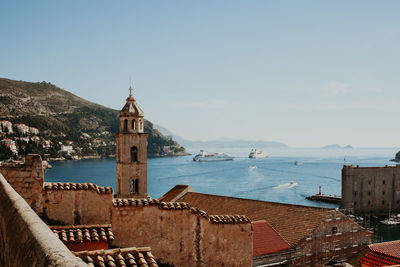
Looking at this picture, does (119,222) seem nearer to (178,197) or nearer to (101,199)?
(101,199)

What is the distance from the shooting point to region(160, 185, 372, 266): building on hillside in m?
18.1

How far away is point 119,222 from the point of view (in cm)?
772

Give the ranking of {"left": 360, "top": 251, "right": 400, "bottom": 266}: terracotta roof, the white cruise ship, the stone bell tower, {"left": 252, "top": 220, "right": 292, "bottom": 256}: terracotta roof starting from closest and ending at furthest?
{"left": 360, "top": 251, "right": 400, "bottom": 266}: terracotta roof, {"left": 252, "top": 220, "right": 292, "bottom": 256}: terracotta roof, the stone bell tower, the white cruise ship

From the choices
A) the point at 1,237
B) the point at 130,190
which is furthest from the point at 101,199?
the point at 130,190

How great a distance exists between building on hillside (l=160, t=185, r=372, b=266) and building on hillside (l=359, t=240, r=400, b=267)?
3.37 m

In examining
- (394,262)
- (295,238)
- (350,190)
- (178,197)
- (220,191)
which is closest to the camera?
(394,262)

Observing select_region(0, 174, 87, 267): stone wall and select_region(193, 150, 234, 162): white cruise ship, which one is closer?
select_region(0, 174, 87, 267): stone wall

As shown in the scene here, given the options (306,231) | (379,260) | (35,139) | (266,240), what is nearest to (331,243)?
(306,231)

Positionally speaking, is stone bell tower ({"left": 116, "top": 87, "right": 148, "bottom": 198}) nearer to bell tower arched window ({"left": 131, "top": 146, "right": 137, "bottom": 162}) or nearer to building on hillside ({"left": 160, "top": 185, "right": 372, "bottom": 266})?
bell tower arched window ({"left": 131, "top": 146, "right": 137, "bottom": 162})

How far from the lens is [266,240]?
57.1ft

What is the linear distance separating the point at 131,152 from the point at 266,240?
32.5ft

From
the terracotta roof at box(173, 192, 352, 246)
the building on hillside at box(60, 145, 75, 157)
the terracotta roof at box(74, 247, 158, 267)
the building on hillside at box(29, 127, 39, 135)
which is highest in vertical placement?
the building on hillside at box(29, 127, 39, 135)

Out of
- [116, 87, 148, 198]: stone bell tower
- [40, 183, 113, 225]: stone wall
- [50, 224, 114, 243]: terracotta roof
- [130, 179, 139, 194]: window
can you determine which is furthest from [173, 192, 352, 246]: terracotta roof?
[50, 224, 114, 243]: terracotta roof

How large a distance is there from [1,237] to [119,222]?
13.0 ft
